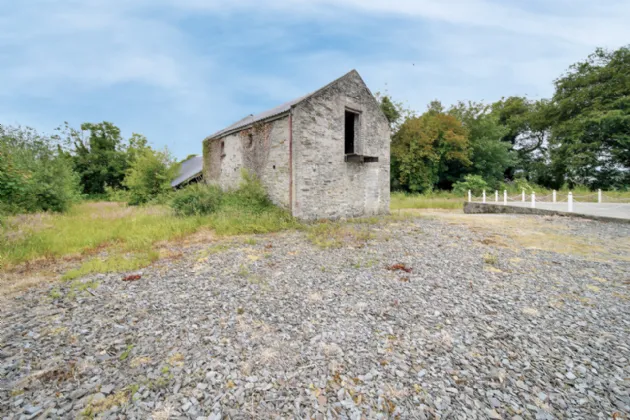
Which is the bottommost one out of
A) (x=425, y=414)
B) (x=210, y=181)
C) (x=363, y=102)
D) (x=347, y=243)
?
(x=425, y=414)

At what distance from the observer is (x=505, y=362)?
248 centimetres

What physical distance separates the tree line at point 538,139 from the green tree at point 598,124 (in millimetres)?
53

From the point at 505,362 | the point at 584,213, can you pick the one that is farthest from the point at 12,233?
the point at 584,213

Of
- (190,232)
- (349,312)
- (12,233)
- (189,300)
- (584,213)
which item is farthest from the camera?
(584,213)

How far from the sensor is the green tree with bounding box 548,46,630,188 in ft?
63.6

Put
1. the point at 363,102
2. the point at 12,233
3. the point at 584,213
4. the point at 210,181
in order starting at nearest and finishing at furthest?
1. the point at 12,233
2. the point at 584,213
3. the point at 363,102
4. the point at 210,181

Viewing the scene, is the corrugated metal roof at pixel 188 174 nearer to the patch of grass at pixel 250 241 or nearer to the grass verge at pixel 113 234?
the grass verge at pixel 113 234

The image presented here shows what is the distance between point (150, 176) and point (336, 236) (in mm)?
13685

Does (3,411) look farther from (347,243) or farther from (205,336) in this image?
A: (347,243)

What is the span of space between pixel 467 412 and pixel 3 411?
11.3 feet

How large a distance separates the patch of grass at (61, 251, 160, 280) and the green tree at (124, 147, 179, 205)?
11174mm

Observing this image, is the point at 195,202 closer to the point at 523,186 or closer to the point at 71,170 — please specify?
the point at 71,170

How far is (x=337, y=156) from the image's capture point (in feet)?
34.7

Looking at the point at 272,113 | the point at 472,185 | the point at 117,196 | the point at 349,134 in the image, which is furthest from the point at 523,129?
the point at 117,196
